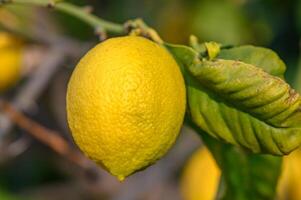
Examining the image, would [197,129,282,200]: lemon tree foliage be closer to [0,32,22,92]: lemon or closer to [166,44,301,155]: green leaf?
[166,44,301,155]: green leaf

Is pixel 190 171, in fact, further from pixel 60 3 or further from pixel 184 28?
pixel 60 3

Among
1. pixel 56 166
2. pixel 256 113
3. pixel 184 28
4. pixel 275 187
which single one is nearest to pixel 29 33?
pixel 184 28

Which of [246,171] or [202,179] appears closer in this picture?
[246,171]

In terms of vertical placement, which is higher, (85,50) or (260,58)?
(260,58)

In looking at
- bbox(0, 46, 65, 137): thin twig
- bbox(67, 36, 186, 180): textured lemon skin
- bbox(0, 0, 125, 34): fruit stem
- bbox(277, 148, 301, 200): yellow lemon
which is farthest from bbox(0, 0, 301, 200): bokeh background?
bbox(67, 36, 186, 180): textured lemon skin

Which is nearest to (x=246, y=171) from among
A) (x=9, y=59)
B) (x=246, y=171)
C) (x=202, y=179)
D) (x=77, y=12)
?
(x=246, y=171)

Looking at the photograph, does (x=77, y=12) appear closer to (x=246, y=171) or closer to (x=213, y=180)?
(x=246, y=171)

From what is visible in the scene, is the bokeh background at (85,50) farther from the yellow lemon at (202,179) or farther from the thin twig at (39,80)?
the yellow lemon at (202,179)

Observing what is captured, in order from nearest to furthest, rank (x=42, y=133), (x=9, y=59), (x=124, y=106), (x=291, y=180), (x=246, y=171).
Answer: (x=124, y=106), (x=246, y=171), (x=291, y=180), (x=42, y=133), (x=9, y=59)
